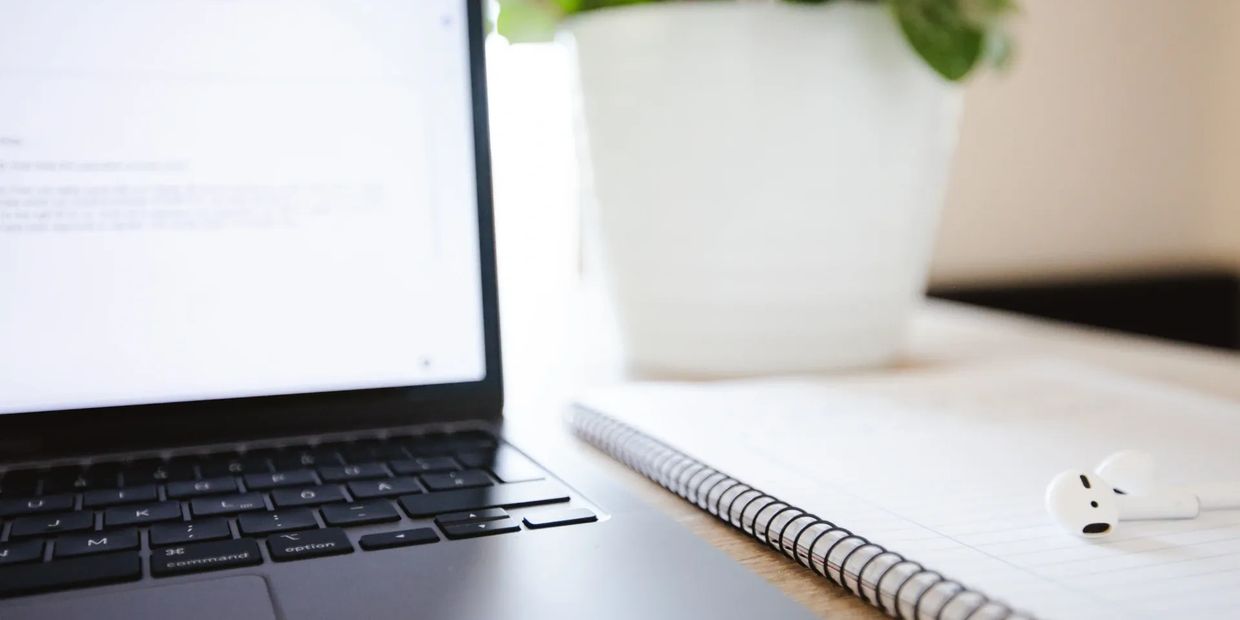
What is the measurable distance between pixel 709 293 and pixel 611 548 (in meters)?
0.32

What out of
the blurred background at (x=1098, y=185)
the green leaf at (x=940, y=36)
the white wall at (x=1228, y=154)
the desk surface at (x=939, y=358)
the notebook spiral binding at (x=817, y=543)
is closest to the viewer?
the notebook spiral binding at (x=817, y=543)

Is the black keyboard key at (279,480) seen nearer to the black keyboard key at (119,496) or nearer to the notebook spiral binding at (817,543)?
the black keyboard key at (119,496)

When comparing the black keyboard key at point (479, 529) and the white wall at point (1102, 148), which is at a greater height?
the white wall at point (1102, 148)

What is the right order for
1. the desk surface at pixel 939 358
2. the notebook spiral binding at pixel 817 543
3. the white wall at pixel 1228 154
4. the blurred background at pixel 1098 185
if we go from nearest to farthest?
the notebook spiral binding at pixel 817 543 → the desk surface at pixel 939 358 → the blurred background at pixel 1098 185 → the white wall at pixel 1228 154

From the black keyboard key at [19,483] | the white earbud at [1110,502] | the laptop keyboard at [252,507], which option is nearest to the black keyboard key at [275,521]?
the laptop keyboard at [252,507]

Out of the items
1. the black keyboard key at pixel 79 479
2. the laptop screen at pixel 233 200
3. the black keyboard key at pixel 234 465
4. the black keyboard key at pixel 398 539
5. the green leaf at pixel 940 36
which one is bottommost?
the black keyboard key at pixel 398 539

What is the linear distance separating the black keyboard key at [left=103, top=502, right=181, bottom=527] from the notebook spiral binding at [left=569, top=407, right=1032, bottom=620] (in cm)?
19

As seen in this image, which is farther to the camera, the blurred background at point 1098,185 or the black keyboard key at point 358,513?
the blurred background at point 1098,185

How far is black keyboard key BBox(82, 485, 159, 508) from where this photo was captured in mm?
358

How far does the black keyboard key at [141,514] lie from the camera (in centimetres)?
34

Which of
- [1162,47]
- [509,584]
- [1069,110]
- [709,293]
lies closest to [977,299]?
[1069,110]

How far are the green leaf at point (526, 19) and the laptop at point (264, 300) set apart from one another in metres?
0.18


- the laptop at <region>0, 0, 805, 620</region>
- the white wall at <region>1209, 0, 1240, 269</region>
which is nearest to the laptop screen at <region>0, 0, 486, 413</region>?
the laptop at <region>0, 0, 805, 620</region>

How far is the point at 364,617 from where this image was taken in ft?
0.88
